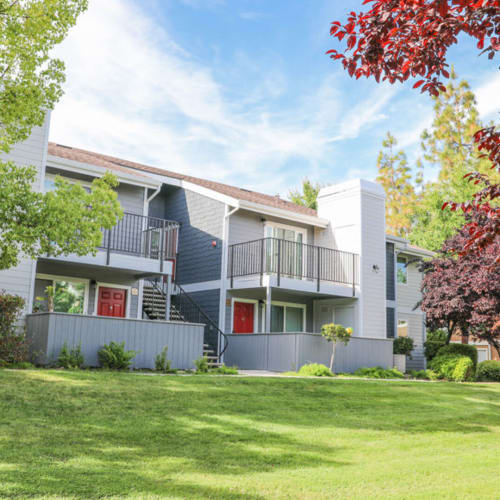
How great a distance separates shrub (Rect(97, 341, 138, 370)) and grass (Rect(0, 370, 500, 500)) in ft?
7.58

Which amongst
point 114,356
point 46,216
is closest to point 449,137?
point 114,356

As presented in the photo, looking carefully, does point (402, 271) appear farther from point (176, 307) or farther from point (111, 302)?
point (111, 302)

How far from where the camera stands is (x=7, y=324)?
12.4 meters

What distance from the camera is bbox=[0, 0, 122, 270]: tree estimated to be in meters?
9.64

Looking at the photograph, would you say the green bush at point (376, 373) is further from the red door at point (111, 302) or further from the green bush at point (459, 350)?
the red door at point (111, 302)

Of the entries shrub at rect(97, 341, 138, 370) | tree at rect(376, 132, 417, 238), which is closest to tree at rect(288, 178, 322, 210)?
tree at rect(376, 132, 417, 238)

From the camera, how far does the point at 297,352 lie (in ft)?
53.7

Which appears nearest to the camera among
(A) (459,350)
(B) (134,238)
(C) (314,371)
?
(C) (314,371)

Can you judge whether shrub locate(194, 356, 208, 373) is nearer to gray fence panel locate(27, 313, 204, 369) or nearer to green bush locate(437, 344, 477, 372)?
gray fence panel locate(27, 313, 204, 369)

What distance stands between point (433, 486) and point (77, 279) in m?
13.8

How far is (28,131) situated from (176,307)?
1086 cm

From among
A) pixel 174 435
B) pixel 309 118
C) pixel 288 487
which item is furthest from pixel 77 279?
pixel 309 118

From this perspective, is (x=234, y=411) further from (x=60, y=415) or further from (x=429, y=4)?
(x=429, y=4)

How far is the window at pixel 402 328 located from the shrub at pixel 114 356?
1516cm
